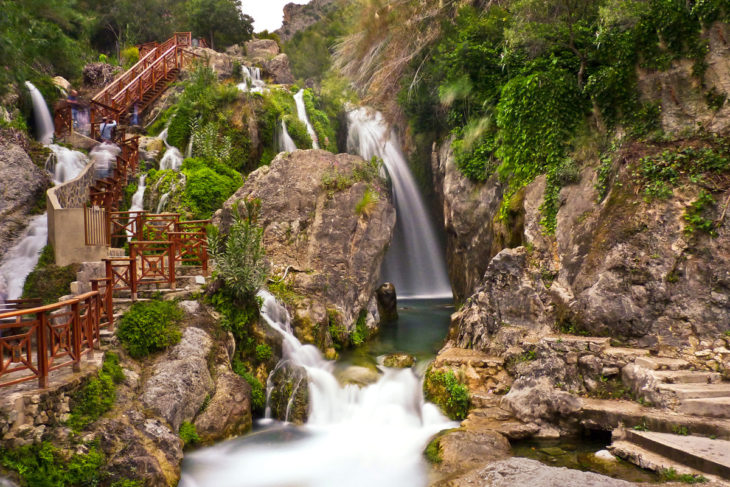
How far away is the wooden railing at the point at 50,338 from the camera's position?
18.3 ft

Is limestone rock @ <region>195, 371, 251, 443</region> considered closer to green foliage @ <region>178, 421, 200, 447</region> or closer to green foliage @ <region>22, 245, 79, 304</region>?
green foliage @ <region>178, 421, 200, 447</region>

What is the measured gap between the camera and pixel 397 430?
334 inches

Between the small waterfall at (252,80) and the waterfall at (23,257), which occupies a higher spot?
the small waterfall at (252,80)

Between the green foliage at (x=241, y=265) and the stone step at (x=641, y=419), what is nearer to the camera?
the stone step at (x=641, y=419)

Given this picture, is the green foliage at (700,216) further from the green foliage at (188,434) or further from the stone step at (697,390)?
the green foliage at (188,434)

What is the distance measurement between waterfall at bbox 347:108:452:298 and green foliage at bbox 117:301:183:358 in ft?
43.0

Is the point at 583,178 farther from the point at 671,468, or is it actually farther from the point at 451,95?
the point at 671,468

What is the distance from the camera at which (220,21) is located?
3066 centimetres

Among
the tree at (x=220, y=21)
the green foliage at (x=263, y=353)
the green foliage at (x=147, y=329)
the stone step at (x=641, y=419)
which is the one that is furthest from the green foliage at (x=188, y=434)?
the tree at (x=220, y=21)

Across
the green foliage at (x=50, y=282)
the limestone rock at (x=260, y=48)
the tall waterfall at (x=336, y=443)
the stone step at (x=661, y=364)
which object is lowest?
the tall waterfall at (x=336, y=443)

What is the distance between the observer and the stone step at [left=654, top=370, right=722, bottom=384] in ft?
22.7

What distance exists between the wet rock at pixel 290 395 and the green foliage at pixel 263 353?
1.36 ft

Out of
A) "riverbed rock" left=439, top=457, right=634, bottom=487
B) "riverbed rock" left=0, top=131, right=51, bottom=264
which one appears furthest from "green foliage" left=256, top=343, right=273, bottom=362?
"riverbed rock" left=0, top=131, right=51, bottom=264

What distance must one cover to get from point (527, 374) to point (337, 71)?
1353 centimetres
